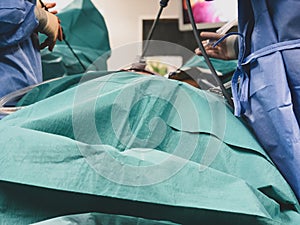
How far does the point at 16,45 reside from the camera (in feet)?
3.28

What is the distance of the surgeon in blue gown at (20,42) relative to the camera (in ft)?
2.90

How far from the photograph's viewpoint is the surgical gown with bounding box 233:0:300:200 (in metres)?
0.55

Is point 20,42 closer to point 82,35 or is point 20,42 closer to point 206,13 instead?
point 82,35

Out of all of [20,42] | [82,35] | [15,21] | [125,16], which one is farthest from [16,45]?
[125,16]

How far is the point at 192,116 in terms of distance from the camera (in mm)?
589

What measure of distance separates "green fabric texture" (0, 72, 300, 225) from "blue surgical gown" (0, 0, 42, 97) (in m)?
0.37

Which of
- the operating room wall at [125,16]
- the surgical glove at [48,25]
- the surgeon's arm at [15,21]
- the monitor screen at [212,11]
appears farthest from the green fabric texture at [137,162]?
the operating room wall at [125,16]

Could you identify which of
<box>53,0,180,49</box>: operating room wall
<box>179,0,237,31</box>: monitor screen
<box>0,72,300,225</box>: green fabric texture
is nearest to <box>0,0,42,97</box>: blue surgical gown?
<box>0,72,300,225</box>: green fabric texture

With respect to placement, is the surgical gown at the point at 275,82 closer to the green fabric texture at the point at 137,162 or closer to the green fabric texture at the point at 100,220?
the green fabric texture at the point at 137,162

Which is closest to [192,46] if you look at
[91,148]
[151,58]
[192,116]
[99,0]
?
[99,0]

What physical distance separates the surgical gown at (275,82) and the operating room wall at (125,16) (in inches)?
69.5

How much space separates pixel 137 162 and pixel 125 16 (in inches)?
79.4

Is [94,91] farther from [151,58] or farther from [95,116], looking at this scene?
[151,58]

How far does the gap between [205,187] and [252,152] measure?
0.13 meters
